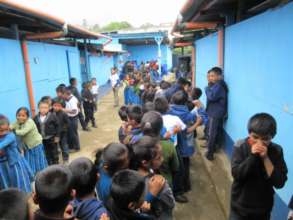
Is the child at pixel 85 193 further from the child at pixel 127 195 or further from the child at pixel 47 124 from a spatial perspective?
the child at pixel 47 124

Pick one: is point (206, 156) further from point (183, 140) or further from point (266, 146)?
point (266, 146)

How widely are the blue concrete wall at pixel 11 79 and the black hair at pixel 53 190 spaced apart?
12.5ft

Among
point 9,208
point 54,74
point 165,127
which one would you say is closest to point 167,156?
point 165,127

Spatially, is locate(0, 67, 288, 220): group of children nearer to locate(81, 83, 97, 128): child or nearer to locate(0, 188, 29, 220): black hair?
locate(0, 188, 29, 220): black hair

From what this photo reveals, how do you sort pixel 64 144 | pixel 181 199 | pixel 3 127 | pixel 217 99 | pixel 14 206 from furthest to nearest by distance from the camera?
pixel 64 144
pixel 217 99
pixel 181 199
pixel 3 127
pixel 14 206

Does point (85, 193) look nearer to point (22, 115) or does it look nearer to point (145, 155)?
point (145, 155)

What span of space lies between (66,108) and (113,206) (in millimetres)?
4550

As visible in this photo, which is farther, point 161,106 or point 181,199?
point 181,199

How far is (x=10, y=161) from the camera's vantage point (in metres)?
3.71

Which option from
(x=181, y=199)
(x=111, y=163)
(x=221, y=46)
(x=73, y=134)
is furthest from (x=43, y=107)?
(x=221, y=46)

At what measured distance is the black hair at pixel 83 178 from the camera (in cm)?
186

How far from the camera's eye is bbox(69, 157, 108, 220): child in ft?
5.71

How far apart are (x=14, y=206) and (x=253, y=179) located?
1.64m

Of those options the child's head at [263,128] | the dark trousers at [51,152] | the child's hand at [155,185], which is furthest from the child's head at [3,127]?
the child's head at [263,128]
